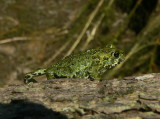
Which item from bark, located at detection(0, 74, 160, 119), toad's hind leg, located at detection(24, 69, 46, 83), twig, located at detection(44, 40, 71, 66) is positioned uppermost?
twig, located at detection(44, 40, 71, 66)

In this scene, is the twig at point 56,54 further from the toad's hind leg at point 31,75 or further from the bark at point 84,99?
the bark at point 84,99

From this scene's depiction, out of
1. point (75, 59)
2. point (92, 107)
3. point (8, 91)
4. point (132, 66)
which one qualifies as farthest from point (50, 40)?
point (92, 107)

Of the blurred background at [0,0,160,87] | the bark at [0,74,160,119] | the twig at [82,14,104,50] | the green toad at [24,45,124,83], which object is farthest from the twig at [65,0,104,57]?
the bark at [0,74,160,119]

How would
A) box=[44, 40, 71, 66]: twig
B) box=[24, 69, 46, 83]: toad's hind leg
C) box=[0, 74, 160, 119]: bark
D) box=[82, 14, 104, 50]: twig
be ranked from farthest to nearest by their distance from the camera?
box=[44, 40, 71, 66]: twig
box=[82, 14, 104, 50]: twig
box=[24, 69, 46, 83]: toad's hind leg
box=[0, 74, 160, 119]: bark

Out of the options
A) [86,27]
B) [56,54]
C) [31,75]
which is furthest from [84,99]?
[86,27]

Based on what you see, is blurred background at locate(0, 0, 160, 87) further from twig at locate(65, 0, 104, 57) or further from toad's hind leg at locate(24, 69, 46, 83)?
toad's hind leg at locate(24, 69, 46, 83)

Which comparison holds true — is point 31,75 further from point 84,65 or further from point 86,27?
point 86,27
